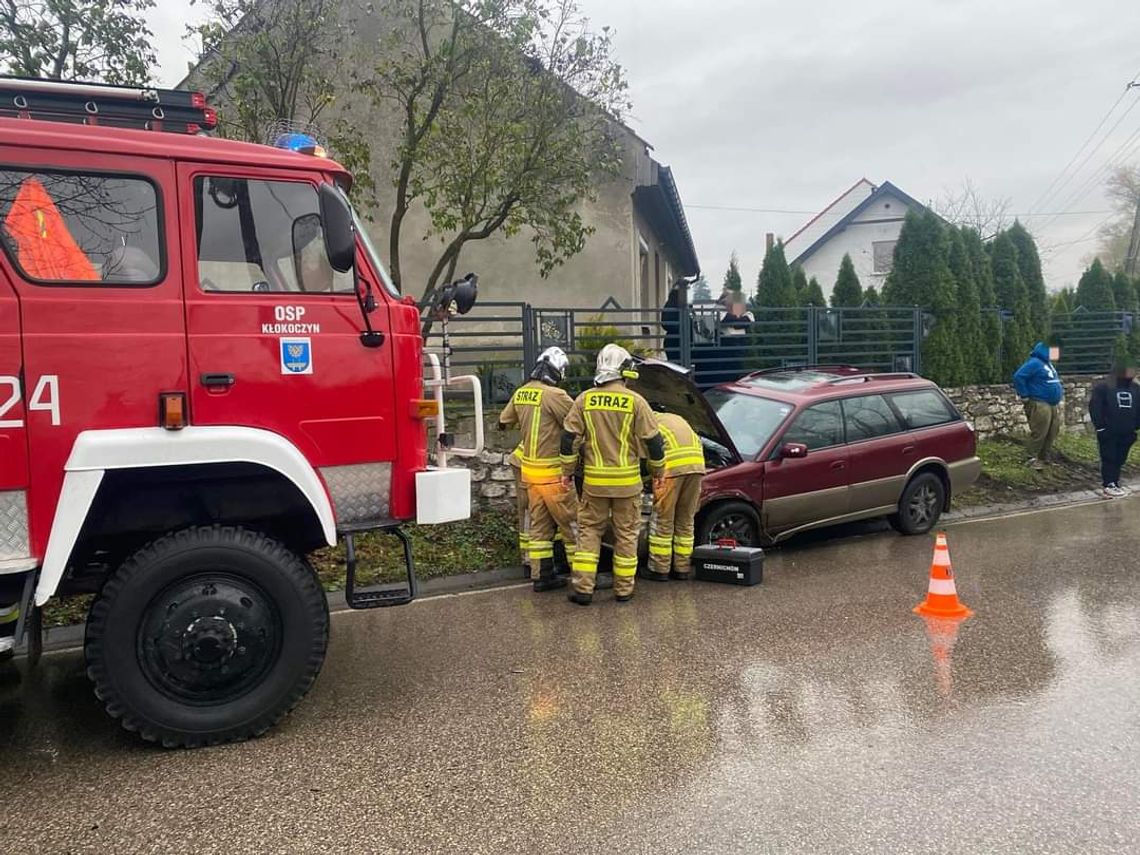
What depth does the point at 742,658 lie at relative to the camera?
5086 millimetres

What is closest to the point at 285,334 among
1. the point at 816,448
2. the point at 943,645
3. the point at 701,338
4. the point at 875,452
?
the point at 943,645

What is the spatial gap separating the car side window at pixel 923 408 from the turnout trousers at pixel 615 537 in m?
3.64

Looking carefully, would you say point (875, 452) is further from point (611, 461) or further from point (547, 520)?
point (547, 520)

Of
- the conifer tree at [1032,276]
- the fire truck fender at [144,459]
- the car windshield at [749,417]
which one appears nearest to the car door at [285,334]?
the fire truck fender at [144,459]

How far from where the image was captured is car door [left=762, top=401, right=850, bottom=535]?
7.56m

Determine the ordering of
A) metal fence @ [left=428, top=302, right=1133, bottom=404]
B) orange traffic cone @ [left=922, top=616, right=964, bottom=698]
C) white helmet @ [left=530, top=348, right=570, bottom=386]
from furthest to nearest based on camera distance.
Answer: metal fence @ [left=428, top=302, right=1133, bottom=404]
white helmet @ [left=530, top=348, right=570, bottom=386]
orange traffic cone @ [left=922, top=616, right=964, bottom=698]

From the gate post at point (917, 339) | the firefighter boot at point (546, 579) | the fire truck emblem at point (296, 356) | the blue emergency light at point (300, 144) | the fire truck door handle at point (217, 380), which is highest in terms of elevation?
the blue emergency light at point (300, 144)

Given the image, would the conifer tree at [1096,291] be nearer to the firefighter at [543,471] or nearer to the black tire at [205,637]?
the firefighter at [543,471]

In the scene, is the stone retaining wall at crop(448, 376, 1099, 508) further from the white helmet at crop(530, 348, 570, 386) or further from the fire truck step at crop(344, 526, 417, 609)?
the fire truck step at crop(344, 526, 417, 609)

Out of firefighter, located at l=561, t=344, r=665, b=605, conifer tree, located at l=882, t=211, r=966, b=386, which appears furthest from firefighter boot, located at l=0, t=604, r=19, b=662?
conifer tree, located at l=882, t=211, r=966, b=386

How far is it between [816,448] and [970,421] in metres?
6.78

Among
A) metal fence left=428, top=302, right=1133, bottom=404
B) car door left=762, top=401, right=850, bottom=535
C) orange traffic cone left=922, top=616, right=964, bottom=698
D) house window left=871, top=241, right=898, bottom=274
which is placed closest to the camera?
orange traffic cone left=922, top=616, right=964, bottom=698

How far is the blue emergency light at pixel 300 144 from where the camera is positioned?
4379mm

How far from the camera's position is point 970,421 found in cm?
1338
